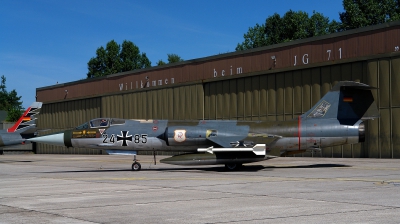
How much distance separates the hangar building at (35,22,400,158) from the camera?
103ft

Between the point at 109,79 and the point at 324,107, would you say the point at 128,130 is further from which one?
the point at 109,79

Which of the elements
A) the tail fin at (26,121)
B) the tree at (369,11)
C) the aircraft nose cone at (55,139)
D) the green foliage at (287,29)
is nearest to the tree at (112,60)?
the green foliage at (287,29)

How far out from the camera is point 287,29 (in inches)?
3514

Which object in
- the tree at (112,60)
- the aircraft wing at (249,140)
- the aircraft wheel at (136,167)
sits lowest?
the aircraft wheel at (136,167)

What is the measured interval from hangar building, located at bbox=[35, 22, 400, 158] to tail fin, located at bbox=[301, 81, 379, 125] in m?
9.24

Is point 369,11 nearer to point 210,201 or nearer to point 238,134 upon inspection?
point 238,134

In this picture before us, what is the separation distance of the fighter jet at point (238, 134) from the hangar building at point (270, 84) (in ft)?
31.7

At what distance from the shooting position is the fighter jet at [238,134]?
72.7 feet

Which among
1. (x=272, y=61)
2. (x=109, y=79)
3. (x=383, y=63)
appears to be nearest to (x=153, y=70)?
(x=109, y=79)

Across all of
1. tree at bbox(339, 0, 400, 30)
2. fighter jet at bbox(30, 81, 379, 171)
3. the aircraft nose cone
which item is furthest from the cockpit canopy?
tree at bbox(339, 0, 400, 30)

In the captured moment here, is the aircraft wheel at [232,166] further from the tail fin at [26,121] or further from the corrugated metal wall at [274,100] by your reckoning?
the tail fin at [26,121]

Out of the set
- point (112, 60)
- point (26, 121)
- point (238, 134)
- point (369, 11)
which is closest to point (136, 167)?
point (238, 134)

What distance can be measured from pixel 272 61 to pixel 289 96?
10.6 ft

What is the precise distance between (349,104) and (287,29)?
225 feet
